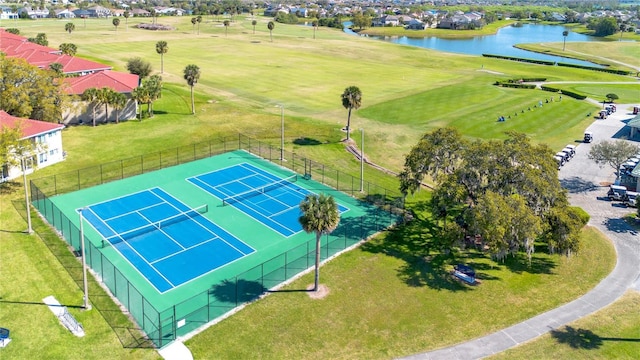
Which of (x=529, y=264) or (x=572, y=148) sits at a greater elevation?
(x=572, y=148)

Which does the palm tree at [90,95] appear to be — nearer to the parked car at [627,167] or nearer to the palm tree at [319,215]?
the palm tree at [319,215]

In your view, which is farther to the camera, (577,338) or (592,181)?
(592,181)

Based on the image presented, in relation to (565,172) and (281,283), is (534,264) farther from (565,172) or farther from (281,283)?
(565,172)

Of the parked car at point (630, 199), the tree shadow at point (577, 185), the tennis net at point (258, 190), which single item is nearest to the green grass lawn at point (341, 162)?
the tennis net at point (258, 190)

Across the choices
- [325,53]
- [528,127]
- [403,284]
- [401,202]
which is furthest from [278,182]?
[325,53]

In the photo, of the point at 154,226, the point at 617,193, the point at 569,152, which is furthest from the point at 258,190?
the point at 569,152

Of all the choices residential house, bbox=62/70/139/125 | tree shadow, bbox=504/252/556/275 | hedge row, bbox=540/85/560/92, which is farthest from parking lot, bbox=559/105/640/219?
residential house, bbox=62/70/139/125

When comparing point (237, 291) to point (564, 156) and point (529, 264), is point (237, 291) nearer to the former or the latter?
point (529, 264)
